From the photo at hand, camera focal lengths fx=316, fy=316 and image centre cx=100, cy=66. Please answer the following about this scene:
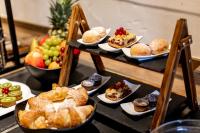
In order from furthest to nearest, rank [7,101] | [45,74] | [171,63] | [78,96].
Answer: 1. [45,74]
2. [7,101]
3. [78,96]
4. [171,63]

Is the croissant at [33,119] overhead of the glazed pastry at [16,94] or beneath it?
overhead

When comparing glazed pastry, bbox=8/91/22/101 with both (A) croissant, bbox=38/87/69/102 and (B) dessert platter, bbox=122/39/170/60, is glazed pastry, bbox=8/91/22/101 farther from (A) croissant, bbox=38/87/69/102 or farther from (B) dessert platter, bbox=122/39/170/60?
(B) dessert platter, bbox=122/39/170/60

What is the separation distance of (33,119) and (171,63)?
15.1 inches

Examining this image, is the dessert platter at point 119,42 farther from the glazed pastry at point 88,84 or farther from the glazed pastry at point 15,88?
the glazed pastry at point 15,88

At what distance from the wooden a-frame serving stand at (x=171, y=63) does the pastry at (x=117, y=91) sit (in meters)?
0.17

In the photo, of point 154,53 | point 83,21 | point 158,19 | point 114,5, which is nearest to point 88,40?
point 83,21

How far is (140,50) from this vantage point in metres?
0.85

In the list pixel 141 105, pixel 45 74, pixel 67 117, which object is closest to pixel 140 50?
pixel 141 105

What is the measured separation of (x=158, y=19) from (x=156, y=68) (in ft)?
2.08

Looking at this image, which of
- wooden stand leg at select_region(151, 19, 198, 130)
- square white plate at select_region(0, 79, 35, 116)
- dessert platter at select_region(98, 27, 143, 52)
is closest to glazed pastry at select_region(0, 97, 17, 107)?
square white plate at select_region(0, 79, 35, 116)

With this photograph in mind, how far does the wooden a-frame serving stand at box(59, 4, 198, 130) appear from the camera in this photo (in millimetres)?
782

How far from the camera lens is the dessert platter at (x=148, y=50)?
2.79 ft

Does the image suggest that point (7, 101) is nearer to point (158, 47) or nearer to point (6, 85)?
point (6, 85)

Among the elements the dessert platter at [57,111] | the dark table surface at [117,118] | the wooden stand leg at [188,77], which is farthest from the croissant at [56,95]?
the wooden stand leg at [188,77]
